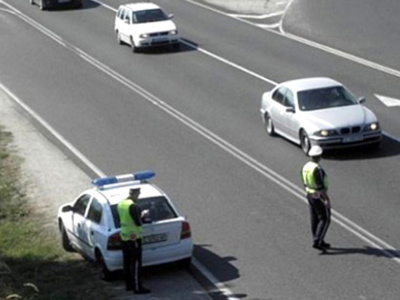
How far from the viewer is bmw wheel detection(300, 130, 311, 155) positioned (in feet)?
84.7

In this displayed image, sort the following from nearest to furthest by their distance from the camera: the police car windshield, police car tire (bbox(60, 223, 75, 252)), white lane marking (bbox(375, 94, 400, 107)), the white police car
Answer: the white police car → the police car windshield → police car tire (bbox(60, 223, 75, 252)) → white lane marking (bbox(375, 94, 400, 107))

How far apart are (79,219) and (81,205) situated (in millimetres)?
374

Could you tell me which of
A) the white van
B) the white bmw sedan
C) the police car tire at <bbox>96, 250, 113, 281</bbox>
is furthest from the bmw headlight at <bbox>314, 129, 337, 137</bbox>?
the white van

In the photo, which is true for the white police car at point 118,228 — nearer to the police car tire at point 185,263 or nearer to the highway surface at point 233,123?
the police car tire at point 185,263

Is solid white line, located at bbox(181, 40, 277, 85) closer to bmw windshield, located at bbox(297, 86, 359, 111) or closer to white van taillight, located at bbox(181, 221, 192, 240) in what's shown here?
bmw windshield, located at bbox(297, 86, 359, 111)

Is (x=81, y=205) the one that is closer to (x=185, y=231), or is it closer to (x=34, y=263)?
(x=34, y=263)

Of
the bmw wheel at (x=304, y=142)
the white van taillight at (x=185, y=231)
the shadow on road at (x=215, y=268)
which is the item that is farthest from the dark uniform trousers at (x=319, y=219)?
the bmw wheel at (x=304, y=142)

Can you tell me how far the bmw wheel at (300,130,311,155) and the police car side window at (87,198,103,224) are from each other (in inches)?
309

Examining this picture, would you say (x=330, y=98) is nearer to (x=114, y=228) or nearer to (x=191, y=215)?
(x=191, y=215)

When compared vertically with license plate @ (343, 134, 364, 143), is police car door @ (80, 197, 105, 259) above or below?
above

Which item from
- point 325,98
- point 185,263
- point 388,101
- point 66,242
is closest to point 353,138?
point 325,98

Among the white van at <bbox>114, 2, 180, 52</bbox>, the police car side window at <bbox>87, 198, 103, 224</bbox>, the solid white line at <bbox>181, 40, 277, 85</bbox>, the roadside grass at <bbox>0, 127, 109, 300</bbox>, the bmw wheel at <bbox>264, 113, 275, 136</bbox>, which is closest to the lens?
the roadside grass at <bbox>0, 127, 109, 300</bbox>

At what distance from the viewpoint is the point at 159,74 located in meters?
36.9

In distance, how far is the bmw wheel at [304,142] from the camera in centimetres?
2581
